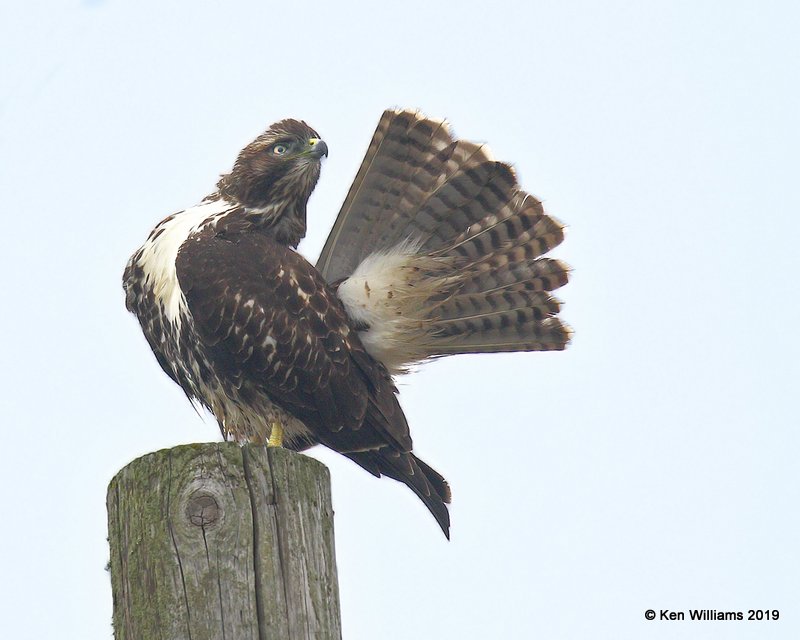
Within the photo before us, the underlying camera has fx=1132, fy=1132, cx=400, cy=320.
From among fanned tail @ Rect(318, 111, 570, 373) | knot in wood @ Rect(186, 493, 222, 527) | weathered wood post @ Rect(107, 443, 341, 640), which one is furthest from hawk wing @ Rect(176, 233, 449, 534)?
knot in wood @ Rect(186, 493, 222, 527)

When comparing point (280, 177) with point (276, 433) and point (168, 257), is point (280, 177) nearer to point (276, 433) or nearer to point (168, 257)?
point (168, 257)

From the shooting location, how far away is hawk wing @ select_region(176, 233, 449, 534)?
5648 millimetres

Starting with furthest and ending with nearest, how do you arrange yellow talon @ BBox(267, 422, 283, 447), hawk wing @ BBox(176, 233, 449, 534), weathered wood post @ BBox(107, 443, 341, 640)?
yellow talon @ BBox(267, 422, 283, 447)
hawk wing @ BBox(176, 233, 449, 534)
weathered wood post @ BBox(107, 443, 341, 640)

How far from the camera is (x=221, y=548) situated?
10.4 feet

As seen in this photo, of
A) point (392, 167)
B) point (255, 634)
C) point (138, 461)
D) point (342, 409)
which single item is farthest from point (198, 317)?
point (255, 634)

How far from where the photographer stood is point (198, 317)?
562cm

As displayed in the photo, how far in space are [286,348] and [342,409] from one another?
1.44 feet

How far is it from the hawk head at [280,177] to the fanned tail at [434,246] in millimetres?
264

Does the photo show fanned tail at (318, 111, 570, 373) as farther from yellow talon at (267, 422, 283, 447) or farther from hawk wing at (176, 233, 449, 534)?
yellow talon at (267, 422, 283, 447)

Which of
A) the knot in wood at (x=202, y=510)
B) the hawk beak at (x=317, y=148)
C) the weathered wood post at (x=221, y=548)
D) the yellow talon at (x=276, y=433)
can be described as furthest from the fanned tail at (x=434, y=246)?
the knot in wood at (x=202, y=510)

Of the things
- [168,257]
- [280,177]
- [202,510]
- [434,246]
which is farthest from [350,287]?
[202,510]

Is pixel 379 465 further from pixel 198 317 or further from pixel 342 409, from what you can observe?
pixel 198 317

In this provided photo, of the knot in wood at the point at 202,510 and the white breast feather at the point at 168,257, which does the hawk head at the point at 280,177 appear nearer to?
the white breast feather at the point at 168,257

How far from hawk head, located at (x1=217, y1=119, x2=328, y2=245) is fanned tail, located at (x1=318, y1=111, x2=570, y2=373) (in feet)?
0.87
